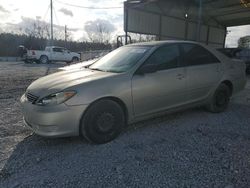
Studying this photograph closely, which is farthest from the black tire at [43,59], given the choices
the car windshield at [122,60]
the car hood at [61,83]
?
the car hood at [61,83]

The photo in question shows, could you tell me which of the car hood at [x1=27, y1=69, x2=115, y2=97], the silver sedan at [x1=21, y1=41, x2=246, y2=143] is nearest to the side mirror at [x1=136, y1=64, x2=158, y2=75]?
the silver sedan at [x1=21, y1=41, x2=246, y2=143]

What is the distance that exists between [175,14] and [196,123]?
14104 mm

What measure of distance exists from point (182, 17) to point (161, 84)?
15.1m

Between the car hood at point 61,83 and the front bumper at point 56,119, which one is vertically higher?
the car hood at point 61,83

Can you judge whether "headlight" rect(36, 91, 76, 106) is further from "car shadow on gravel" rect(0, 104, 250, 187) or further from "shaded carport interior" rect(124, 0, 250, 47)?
"shaded carport interior" rect(124, 0, 250, 47)

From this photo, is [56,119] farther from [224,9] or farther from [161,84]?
[224,9]

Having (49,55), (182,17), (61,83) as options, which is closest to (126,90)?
(61,83)

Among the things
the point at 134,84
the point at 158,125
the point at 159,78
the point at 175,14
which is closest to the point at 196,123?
the point at 158,125

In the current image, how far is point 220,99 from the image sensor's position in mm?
5199

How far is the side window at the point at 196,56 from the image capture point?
14.9 ft

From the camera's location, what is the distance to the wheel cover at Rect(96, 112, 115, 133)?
3.54 m

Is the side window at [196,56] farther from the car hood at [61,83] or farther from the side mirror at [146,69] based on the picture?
the car hood at [61,83]

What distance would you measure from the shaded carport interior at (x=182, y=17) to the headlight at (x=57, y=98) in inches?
407

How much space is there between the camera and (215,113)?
5.16m
